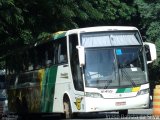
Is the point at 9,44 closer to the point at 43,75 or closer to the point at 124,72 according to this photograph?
the point at 43,75

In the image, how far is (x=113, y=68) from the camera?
18891 millimetres

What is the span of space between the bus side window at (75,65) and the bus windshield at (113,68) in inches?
14.5

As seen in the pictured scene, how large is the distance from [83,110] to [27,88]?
7.08m

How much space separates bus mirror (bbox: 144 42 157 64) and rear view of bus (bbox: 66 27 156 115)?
0.11 feet

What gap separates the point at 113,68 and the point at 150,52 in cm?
163

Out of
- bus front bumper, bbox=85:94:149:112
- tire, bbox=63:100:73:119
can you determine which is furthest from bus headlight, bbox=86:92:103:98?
tire, bbox=63:100:73:119

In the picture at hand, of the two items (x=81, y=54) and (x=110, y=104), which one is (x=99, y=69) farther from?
(x=110, y=104)

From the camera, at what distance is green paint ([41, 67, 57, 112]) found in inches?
858

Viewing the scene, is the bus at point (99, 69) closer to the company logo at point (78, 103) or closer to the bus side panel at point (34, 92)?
the company logo at point (78, 103)

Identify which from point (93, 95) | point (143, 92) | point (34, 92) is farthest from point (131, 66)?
point (34, 92)

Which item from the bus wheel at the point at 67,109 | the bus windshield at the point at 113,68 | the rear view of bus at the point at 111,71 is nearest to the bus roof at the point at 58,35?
the rear view of bus at the point at 111,71

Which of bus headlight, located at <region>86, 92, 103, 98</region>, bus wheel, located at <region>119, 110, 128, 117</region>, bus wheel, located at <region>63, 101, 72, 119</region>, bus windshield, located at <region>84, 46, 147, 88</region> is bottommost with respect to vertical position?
bus wheel, located at <region>119, 110, 128, 117</region>

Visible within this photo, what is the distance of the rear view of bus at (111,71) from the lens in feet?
61.2

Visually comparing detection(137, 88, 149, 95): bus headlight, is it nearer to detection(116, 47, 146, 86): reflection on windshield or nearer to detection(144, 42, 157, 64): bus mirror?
detection(116, 47, 146, 86): reflection on windshield
